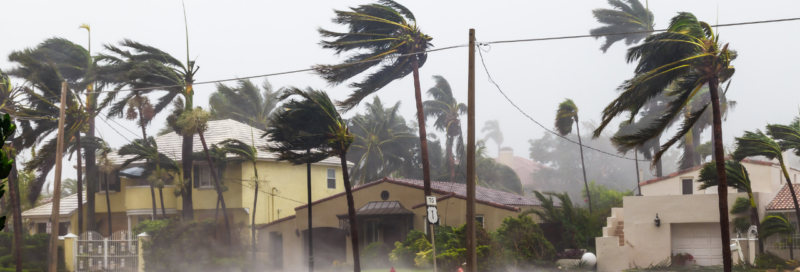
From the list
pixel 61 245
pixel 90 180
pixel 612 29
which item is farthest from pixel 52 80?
pixel 612 29

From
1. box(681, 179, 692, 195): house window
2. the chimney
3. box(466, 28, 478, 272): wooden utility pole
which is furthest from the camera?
the chimney

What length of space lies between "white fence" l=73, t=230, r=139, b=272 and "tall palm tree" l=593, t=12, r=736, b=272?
21.1 m

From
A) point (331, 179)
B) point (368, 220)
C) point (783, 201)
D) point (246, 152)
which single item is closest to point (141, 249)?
point (246, 152)

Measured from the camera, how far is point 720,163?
16.7m

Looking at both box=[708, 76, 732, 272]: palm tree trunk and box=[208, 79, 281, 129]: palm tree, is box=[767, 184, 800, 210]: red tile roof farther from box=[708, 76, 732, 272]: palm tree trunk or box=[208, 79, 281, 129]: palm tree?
box=[208, 79, 281, 129]: palm tree

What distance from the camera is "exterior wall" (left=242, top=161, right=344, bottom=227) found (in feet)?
107

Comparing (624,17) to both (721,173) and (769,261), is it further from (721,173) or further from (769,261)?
(721,173)

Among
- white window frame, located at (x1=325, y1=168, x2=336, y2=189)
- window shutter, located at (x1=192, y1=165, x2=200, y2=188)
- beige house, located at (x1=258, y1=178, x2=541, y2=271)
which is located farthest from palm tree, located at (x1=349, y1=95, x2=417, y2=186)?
beige house, located at (x1=258, y1=178, x2=541, y2=271)

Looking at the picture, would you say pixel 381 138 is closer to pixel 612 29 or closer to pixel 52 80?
pixel 612 29

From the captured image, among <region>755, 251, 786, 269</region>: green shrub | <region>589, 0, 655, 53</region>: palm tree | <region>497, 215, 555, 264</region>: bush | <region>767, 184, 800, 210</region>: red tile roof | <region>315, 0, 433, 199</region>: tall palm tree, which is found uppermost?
<region>589, 0, 655, 53</region>: palm tree

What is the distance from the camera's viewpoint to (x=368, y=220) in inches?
1177

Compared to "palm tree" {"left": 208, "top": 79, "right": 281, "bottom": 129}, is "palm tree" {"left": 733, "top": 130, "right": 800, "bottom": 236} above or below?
below

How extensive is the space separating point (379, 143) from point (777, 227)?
3345cm

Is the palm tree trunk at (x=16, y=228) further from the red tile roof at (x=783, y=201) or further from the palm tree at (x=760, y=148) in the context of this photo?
the red tile roof at (x=783, y=201)
